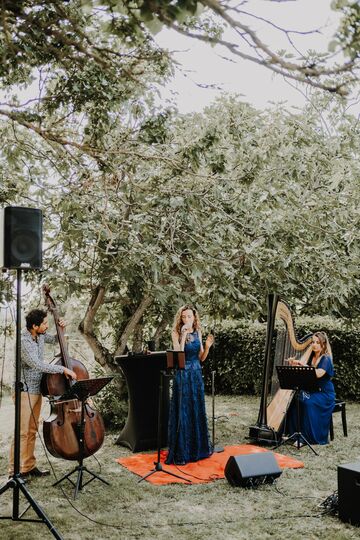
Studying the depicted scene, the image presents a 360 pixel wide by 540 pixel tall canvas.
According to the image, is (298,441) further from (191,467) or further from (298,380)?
(191,467)

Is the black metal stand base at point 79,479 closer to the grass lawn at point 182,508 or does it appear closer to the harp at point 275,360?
the grass lawn at point 182,508

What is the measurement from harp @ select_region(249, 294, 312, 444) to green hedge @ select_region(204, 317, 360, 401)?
136 inches

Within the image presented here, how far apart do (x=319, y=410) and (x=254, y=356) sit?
4.42 metres

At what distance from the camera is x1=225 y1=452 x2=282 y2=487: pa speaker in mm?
5590

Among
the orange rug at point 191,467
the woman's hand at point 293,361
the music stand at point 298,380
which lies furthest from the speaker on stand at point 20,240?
the woman's hand at point 293,361

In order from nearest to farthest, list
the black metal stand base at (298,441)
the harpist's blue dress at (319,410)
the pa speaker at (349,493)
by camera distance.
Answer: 1. the pa speaker at (349,493)
2. the black metal stand base at (298,441)
3. the harpist's blue dress at (319,410)

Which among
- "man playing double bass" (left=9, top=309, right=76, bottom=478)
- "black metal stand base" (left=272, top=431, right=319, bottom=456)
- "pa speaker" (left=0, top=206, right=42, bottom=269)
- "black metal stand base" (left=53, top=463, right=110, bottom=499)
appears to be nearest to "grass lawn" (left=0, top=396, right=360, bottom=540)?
"black metal stand base" (left=53, top=463, right=110, bottom=499)

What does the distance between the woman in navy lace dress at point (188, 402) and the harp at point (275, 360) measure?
106 centimetres

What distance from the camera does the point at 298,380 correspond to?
6.90 m

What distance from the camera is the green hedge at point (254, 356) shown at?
11227 millimetres

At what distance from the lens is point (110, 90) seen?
5055 millimetres

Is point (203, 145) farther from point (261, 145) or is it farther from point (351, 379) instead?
point (351, 379)

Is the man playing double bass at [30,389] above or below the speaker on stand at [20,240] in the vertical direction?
below

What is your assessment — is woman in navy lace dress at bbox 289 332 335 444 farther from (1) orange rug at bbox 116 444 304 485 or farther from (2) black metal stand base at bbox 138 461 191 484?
(2) black metal stand base at bbox 138 461 191 484
